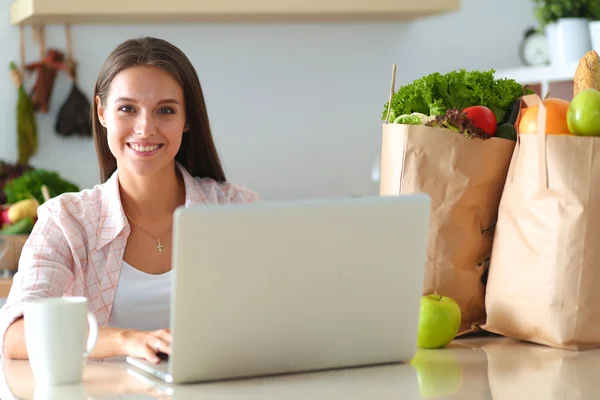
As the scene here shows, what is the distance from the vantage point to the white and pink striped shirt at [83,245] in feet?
5.34

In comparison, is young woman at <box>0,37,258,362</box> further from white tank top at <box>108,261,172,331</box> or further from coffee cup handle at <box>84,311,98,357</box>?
coffee cup handle at <box>84,311,98,357</box>

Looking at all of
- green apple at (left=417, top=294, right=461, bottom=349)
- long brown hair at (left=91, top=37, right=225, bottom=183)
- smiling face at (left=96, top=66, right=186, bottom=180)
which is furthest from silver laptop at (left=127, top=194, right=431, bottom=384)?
long brown hair at (left=91, top=37, right=225, bottom=183)

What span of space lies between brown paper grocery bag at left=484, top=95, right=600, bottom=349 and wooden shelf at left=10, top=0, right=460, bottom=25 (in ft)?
5.76

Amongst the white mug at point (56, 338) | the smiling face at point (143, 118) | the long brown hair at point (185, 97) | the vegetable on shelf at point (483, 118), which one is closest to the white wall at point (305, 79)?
the long brown hair at point (185, 97)

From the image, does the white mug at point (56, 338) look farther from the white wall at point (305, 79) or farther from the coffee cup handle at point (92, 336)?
the white wall at point (305, 79)

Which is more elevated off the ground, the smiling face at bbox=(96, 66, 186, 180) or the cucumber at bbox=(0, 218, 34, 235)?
the smiling face at bbox=(96, 66, 186, 180)

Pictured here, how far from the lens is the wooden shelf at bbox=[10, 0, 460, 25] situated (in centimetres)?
291

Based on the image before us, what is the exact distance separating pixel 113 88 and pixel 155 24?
155 cm

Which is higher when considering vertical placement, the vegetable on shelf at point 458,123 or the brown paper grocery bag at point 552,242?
the vegetable on shelf at point 458,123

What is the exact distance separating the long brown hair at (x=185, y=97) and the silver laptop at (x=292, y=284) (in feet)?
2.51

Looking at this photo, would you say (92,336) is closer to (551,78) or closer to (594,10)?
(551,78)

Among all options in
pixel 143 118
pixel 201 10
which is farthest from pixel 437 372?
pixel 201 10

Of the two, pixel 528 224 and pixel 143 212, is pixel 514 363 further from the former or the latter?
pixel 143 212

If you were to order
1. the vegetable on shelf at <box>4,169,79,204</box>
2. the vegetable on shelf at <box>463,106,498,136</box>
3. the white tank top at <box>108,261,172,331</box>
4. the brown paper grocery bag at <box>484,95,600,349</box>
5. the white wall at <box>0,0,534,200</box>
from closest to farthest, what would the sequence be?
1. the brown paper grocery bag at <box>484,95,600,349</box>
2. the vegetable on shelf at <box>463,106,498,136</box>
3. the white tank top at <box>108,261,172,331</box>
4. the vegetable on shelf at <box>4,169,79,204</box>
5. the white wall at <box>0,0,534,200</box>
